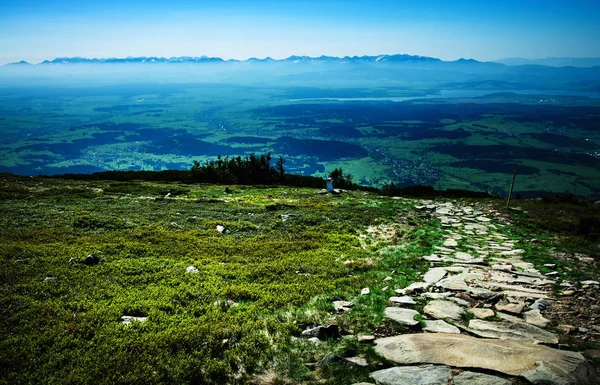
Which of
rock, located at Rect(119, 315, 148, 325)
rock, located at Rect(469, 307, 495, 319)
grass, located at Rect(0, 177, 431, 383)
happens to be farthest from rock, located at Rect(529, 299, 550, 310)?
rock, located at Rect(119, 315, 148, 325)

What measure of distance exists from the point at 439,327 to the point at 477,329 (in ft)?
3.47

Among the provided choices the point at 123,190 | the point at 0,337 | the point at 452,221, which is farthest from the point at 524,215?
the point at 123,190

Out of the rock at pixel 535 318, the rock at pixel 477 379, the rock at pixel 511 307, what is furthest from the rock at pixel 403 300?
the rock at pixel 477 379

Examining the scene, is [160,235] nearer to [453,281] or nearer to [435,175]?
[453,281]

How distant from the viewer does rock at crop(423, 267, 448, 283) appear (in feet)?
46.2

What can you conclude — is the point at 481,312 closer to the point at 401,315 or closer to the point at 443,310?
the point at 443,310

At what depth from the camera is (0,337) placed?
8461 millimetres

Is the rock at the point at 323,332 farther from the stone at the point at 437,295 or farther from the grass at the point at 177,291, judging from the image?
the stone at the point at 437,295

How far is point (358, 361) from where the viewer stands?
326 inches

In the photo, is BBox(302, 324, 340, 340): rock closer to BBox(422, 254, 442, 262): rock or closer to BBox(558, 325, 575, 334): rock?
BBox(558, 325, 575, 334): rock

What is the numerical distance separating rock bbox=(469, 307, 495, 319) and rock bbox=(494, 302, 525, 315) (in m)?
0.45

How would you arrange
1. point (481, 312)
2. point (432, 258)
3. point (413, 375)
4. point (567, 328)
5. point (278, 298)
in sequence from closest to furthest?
1. point (413, 375)
2. point (567, 328)
3. point (481, 312)
4. point (278, 298)
5. point (432, 258)

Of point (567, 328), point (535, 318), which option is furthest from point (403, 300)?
point (567, 328)

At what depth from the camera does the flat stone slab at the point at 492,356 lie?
7.19 metres
